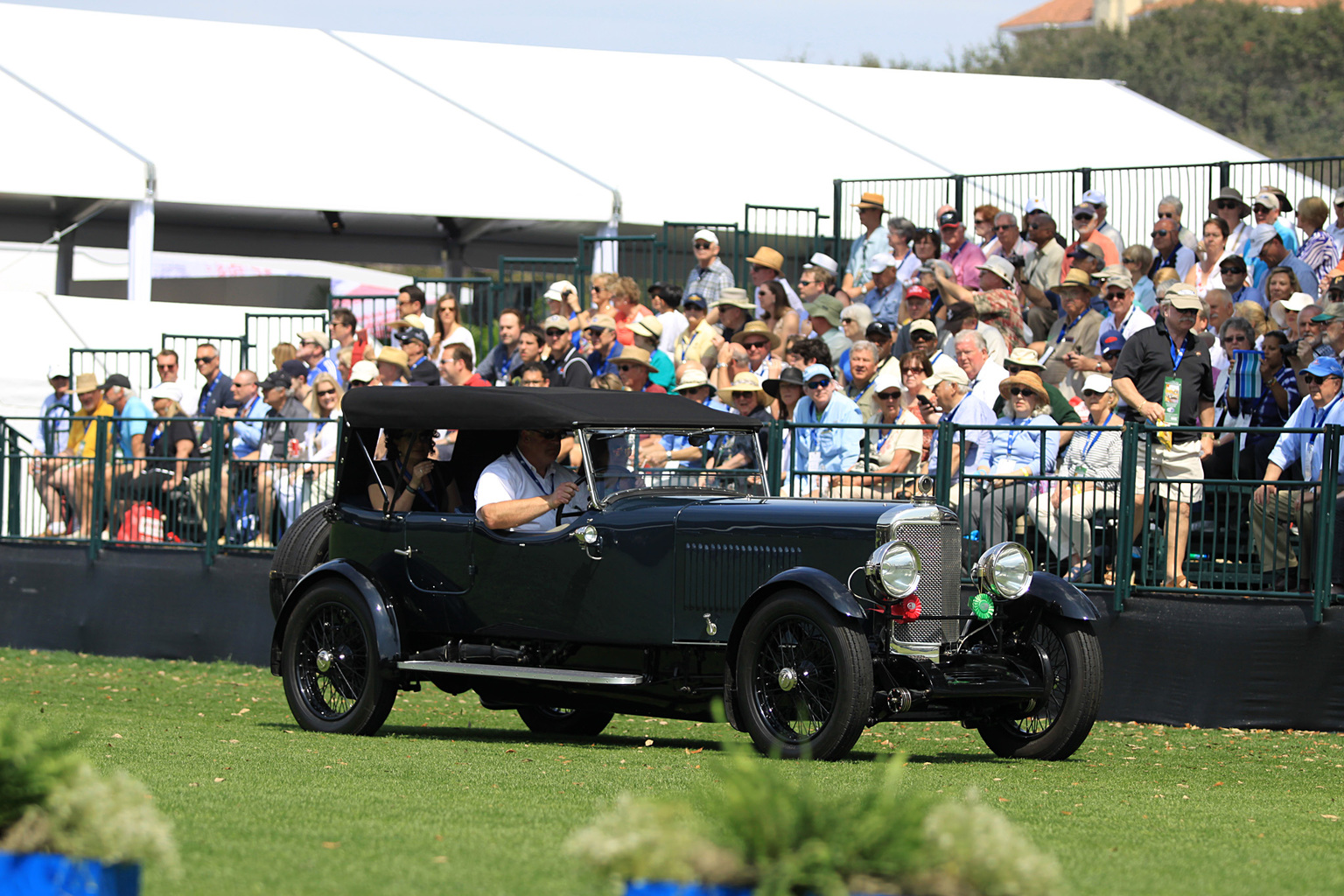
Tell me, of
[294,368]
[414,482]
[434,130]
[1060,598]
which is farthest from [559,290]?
[1060,598]

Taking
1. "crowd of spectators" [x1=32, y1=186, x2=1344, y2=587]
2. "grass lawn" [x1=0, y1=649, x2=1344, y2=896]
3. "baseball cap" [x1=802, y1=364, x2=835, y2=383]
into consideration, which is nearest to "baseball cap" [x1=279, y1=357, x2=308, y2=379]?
"crowd of spectators" [x1=32, y1=186, x2=1344, y2=587]

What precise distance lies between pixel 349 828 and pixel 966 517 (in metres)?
7.28

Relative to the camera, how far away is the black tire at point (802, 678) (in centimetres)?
841

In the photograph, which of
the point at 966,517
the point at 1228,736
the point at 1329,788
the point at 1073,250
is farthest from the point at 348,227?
the point at 1329,788

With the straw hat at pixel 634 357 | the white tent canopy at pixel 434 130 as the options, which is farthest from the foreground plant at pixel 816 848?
the white tent canopy at pixel 434 130

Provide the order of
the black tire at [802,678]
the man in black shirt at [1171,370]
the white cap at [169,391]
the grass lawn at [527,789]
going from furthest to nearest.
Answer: the white cap at [169,391] → the man in black shirt at [1171,370] → the black tire at [802,678] → the grass lawn at [527,789]

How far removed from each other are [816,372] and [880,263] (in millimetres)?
4052

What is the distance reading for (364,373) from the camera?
17.2 meters

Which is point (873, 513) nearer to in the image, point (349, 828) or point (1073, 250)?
point (349, 828)

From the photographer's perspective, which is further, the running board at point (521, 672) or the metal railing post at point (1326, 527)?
the metal railing post at point (1326, 527)

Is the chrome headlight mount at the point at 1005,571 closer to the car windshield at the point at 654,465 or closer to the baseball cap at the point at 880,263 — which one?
the car windshield at the point at 654,465

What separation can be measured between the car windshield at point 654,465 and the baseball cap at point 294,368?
8054mm

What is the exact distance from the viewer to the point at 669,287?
61.3ft

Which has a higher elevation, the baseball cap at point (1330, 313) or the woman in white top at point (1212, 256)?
the woman in white top at point (1212, 256)
